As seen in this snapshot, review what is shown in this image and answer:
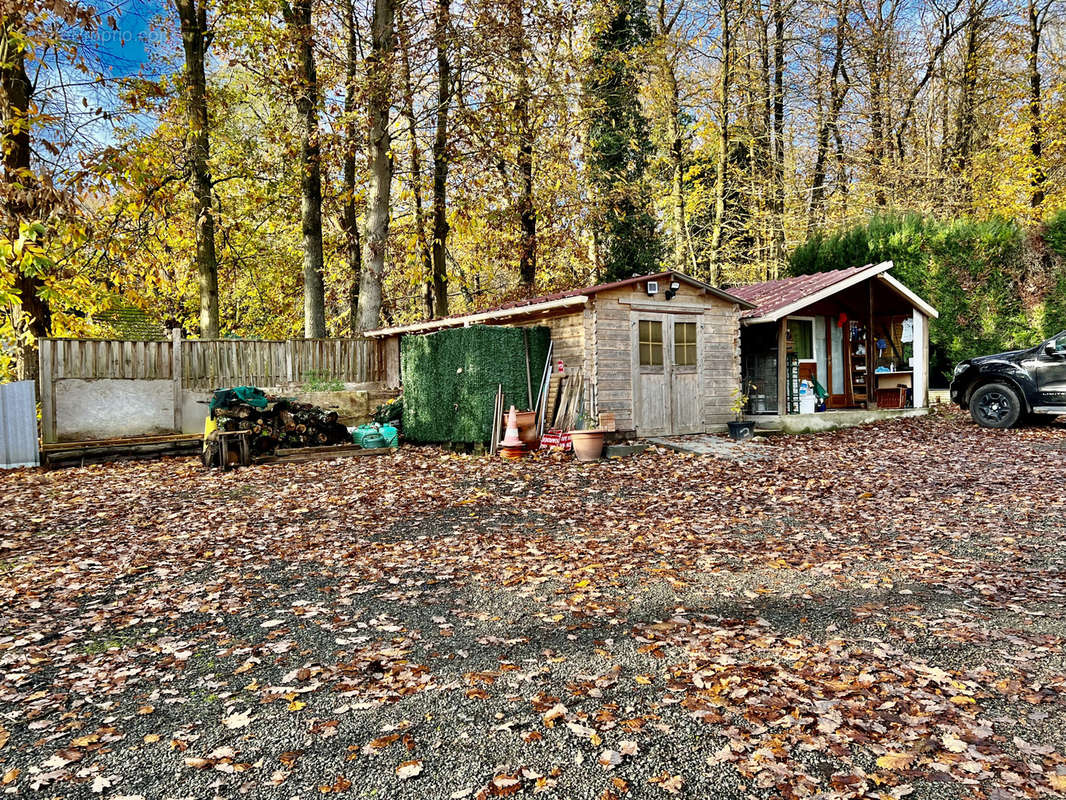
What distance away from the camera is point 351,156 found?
17.9m

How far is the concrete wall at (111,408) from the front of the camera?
1205 cm

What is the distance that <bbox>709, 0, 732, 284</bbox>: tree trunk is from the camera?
22.6 m

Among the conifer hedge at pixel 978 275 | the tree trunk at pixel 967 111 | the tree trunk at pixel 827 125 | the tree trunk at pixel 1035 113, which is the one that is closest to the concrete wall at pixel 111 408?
the conifer hedge at pixel 978 275

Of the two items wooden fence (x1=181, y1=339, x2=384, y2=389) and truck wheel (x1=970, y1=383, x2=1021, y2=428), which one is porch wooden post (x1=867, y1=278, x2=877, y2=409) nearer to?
truck wheel (x1=970, y1=383, x2=1021, y2=428)

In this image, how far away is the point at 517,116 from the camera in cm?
1833

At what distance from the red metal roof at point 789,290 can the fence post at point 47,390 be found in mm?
13469

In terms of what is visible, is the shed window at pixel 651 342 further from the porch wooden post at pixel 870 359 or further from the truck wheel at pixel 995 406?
the truck wheel at pixel 995 406

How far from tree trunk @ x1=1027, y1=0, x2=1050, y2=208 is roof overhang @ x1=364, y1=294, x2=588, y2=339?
57.6ft

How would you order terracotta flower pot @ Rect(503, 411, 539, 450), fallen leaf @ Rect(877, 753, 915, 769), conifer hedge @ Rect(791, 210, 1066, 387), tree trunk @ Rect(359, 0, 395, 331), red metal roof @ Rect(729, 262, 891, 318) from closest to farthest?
1. fallen leaf @ Rect(877, 753, 915, 769)
2. terracotta flower pot @ Rect(503, 411, 539, 450)
3. red metal roof @ Rect(729, 262, 891, 318)
4. tree trunk @ Rect(359, 0, 395, 331)
5. conifer hedge @ Rect(791, 210, 1066, 387)

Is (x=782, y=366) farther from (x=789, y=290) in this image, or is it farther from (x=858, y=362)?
(x=858, y=362)

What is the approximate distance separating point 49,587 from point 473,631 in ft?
12.1

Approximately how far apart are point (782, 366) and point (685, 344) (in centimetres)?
290

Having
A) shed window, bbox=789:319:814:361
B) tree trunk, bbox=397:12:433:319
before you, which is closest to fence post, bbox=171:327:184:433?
tree trunk, bbox=397:12:433:319

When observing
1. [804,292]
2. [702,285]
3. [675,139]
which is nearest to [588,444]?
[702,285]
